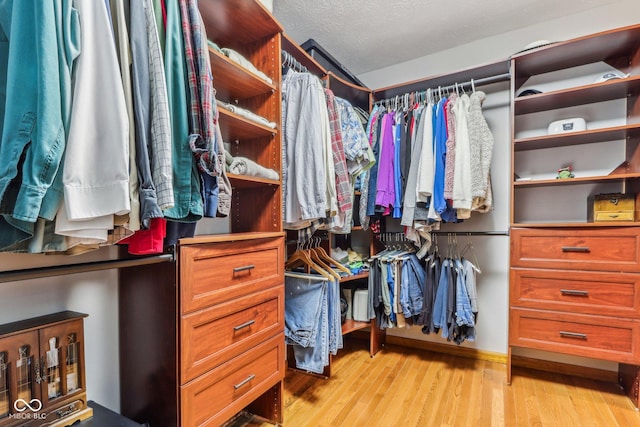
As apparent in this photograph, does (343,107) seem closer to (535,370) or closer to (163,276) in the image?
(163,276)

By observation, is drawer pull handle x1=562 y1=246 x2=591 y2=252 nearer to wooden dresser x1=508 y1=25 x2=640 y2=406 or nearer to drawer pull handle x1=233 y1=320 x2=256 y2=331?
wooden dresser x1=508 y1=25 x2=640 y2=406

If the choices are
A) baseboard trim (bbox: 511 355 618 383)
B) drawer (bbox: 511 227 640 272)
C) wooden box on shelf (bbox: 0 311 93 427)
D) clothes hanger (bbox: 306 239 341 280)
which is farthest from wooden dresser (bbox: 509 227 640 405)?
wooden box on shelf (bbox: 0 311 93 427)

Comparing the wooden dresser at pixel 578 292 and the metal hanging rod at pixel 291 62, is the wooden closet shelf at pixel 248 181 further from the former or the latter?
the wooden dresser at pixel 578 292

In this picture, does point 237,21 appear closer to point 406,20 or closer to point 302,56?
point 302,56

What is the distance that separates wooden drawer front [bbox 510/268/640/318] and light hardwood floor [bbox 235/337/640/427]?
0.51 metres

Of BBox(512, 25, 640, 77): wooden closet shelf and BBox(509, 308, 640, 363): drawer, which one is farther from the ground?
BBox(512, 25, 640, 77): wooden closet shelf

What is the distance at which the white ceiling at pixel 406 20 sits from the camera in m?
1.82

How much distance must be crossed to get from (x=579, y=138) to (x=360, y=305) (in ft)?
5.75

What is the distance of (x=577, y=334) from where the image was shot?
1671 millimetres

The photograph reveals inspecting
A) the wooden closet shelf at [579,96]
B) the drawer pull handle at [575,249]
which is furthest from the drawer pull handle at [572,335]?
the wooden closet shelf at [579,96]

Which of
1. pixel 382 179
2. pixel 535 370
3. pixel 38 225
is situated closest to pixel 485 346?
pixel 535 370

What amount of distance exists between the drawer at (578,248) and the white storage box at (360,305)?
3.18 feet

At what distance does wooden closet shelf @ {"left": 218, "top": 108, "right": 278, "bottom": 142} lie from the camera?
1.23m

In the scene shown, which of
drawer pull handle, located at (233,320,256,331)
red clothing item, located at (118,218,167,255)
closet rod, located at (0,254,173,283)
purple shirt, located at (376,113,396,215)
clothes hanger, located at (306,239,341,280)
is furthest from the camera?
purple shirt, located at (376,113,396,215)
